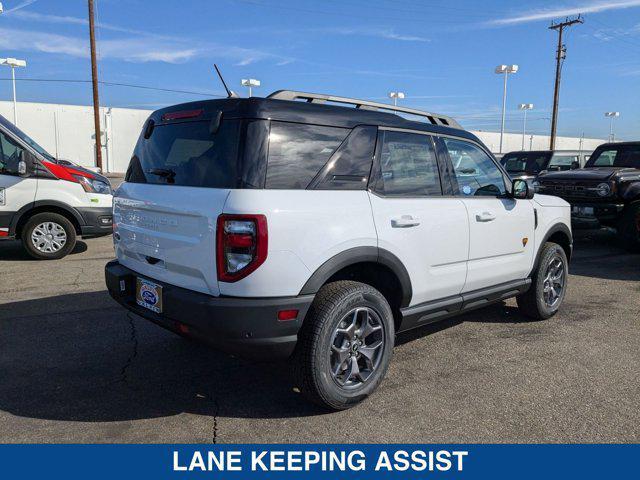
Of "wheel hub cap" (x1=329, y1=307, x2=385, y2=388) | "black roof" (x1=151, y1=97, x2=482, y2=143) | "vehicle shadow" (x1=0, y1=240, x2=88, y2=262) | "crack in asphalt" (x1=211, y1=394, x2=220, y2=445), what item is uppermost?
"black roof" (x1=151, y1=97, x2=482, y2=143)

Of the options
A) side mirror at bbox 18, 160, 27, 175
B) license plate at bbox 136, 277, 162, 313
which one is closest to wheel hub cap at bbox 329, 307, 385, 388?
license plate at bbox 136, 277, 162, 313

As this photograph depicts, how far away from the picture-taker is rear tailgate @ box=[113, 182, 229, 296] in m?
2.87

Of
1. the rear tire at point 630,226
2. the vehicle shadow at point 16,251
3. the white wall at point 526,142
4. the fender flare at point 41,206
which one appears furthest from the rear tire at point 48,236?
the white wall at point 526,142

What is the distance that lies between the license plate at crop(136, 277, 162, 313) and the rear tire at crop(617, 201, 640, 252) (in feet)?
28.2

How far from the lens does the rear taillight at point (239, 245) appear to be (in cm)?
275

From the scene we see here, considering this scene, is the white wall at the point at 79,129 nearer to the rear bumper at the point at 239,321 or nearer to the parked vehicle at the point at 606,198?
the parked vehicle at the point at 606,198

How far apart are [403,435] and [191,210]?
1.77 meters

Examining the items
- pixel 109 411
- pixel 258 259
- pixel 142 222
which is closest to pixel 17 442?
pixel 109 411

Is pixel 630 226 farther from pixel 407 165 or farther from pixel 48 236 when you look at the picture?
pixel 48 236

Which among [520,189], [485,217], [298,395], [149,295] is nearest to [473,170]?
[485,217]

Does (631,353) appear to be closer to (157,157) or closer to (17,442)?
(157,157)

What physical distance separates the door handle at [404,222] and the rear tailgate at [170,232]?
1160mm

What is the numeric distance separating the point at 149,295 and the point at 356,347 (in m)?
1.36

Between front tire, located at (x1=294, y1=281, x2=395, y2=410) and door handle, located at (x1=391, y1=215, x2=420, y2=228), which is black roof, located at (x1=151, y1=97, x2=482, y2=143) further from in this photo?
front tire, located at (x1=294, y1=281, x2=395, y2=410)
